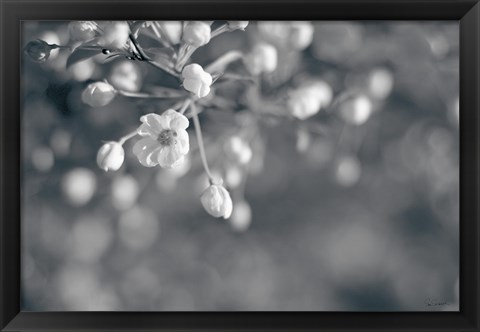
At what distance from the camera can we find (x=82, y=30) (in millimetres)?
918

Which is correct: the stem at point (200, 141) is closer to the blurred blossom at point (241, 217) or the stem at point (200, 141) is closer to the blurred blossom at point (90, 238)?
the blurred blossom at point (241, 217)

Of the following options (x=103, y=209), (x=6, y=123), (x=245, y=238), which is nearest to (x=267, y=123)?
(x=245, y=238)

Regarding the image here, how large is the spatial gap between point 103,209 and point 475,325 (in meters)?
0.72

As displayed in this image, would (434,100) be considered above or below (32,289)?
above

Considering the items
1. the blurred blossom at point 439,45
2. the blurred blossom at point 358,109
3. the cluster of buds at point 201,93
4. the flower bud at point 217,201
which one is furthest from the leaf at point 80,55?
the blurred blossom at point 439,45

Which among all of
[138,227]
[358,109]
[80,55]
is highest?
[80,55]

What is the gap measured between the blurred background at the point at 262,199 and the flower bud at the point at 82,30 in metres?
0.02

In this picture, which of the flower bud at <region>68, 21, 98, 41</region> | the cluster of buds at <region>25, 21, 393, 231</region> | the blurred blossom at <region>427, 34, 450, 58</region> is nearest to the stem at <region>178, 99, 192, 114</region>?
the cluster of buds at <region>25, 21, 393, 231</region>

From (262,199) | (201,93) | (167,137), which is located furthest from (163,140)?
(262,199)

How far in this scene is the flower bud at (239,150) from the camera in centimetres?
93

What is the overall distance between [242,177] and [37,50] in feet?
1.44

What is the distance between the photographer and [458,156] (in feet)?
3.02

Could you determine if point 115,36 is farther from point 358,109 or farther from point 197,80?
point 358,109

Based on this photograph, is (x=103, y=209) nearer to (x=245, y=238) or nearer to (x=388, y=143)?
(x=245, y=238)
